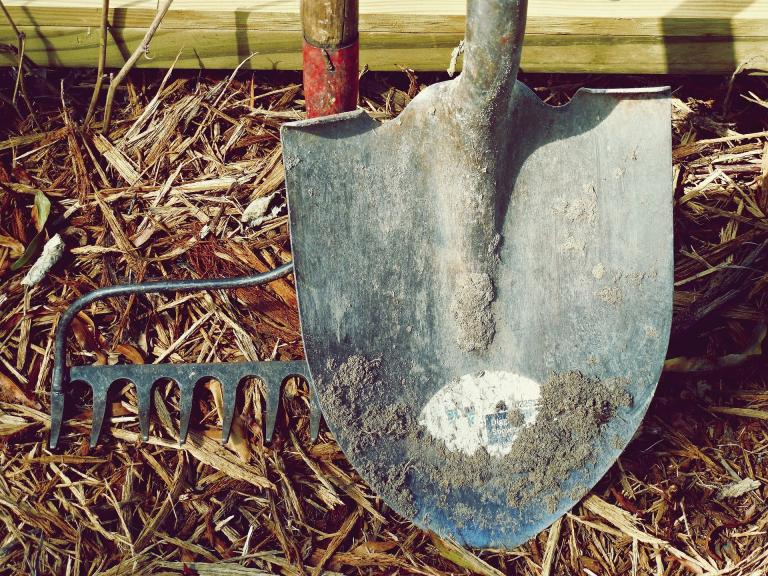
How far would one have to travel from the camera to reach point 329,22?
3.92 feet

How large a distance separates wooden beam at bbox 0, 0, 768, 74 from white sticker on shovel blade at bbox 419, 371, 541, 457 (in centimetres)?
75

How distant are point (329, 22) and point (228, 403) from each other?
78 centimetres

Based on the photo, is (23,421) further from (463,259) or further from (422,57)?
(422,57)

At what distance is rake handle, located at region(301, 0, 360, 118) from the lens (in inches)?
46.9

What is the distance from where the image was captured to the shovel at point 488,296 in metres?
1.27

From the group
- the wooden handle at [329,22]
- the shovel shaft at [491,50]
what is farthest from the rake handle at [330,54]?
the shovel shaft at [491,50]

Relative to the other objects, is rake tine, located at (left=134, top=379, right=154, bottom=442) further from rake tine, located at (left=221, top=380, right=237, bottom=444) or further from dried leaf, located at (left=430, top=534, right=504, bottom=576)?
dried leaf, located at (left=430, top=534, right=504, bottom=576)

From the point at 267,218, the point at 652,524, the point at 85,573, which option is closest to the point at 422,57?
the point at 267,218

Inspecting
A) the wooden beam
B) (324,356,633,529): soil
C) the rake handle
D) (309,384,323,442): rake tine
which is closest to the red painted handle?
the rake handle

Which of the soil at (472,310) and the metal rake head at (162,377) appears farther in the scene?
the metal rake head at (162,377)

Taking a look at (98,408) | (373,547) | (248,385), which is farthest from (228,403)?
(373,547)

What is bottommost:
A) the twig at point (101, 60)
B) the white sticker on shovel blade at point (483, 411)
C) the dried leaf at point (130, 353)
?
the dried leaf at point (130, 353)

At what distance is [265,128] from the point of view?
170cm

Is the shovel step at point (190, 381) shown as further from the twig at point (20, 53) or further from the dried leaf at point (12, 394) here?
the twig at point (20, 53)
